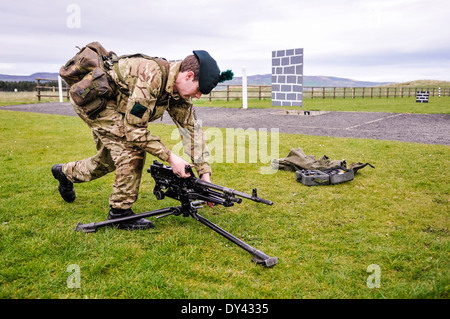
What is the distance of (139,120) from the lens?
142 inches

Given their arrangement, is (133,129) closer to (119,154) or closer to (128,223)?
(119,154)

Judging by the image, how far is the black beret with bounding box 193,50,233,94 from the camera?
142 inches

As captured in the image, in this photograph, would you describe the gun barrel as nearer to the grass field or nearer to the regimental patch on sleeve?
the regimental patch on sleeve

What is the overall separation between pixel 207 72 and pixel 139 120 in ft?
2.90

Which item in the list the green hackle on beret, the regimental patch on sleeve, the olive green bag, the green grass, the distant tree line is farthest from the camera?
the distant tree line

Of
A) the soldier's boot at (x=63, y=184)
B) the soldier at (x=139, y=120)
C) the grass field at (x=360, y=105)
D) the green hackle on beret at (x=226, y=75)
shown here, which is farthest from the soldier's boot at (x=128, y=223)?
the grass field at (x=360, y=105)

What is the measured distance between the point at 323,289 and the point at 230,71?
2345 millimetres

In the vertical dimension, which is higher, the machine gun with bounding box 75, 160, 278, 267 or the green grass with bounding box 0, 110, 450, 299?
the machine gun with bounding box 75, 160, 278, 267

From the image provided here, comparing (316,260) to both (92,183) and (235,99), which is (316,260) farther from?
(235,99)

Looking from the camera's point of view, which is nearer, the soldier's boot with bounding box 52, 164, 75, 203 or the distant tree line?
the soldier's boot with bounding box 52, 164, 75, 203

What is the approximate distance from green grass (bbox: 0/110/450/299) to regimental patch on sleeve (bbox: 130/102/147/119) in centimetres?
142

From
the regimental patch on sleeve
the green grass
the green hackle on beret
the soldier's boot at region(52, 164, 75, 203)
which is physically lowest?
the green grass

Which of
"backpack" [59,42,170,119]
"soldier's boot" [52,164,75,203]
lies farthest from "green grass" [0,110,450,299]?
"backpack" [59,42,170,119]
